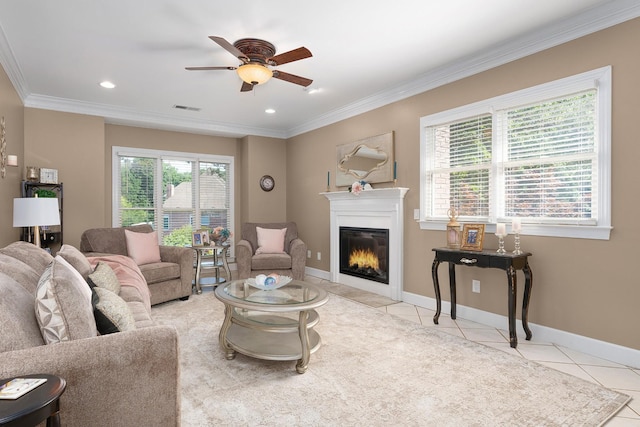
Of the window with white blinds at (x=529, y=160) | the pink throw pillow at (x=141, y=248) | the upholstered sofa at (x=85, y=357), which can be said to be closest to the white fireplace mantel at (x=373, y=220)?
the window with white blinds at (x=529, y=160)

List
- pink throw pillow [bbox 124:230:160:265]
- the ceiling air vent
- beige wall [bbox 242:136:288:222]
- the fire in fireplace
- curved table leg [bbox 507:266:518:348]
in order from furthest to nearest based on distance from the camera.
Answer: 1. beige wall [bbox 242:136:288:222]
2. the ceiling air vent
3. the fire in fireplace
4. pink throw pillow [bbox 124:230:160:265]
5. curved table leg [bbox 507:266:518:348]

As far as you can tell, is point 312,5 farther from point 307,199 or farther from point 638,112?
point 307,199

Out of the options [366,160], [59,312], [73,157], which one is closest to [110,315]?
[59,312]

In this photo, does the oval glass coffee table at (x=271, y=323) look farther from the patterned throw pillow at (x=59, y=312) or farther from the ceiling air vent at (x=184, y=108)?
the ceiling air vent at (x=184, y=108)

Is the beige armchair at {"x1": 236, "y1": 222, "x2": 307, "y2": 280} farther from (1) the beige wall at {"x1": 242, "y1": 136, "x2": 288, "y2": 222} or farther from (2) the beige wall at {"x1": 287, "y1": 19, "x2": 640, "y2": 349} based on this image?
(2) the beige wall at {"x1": 287, "y1": 19, "x2": 640, "y2": 349}

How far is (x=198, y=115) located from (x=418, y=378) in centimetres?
500

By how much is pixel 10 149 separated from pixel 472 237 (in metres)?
4.97

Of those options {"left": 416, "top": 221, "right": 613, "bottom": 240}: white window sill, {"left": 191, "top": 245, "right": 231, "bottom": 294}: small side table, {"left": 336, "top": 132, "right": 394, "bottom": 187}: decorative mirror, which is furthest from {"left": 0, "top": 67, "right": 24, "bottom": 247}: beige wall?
{"left": 416, "top": 221, "right": 613, "bottom": 240}: white window sill

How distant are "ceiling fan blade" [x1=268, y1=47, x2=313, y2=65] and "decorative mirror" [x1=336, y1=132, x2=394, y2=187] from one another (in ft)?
6.50

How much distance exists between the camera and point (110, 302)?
5.76 feet

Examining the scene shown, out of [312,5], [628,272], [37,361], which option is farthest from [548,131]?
[37,361]

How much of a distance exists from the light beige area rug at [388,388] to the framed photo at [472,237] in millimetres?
842

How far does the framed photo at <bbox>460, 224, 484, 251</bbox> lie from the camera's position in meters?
3.33

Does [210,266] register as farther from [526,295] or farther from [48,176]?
[526,295]
